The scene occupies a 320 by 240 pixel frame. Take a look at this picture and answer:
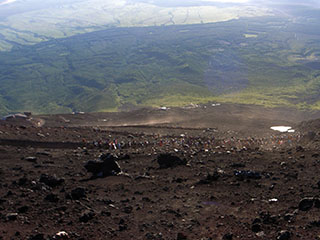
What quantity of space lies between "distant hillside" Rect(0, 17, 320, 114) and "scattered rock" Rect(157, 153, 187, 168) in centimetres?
7201

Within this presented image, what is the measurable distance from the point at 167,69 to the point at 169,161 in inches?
4934

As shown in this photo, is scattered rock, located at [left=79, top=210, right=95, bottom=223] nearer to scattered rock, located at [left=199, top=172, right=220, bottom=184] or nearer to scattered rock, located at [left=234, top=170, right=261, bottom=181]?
scattered rock, located at [left=199, top=172, right=220, bottom=184]

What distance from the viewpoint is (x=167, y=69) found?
A: 143125 millimetres

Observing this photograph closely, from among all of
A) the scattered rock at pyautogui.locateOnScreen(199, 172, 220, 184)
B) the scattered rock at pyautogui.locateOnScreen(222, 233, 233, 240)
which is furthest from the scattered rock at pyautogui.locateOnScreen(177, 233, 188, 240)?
the scattered rock at pyautogui.locateOnScreen(199, 172, 220, 184)

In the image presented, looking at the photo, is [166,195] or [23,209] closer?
[23,209]

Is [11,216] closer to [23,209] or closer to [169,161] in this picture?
[23,209]

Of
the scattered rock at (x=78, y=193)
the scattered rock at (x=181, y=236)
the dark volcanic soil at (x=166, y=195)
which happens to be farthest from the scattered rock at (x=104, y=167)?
the scattered rock at (x=181, y=236)

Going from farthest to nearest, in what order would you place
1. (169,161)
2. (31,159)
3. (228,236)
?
(31,159)
(169,161)
(228,236)

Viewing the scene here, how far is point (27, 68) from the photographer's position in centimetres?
15950

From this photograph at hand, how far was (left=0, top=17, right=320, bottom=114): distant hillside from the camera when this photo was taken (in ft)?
362

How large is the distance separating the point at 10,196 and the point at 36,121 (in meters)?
33.7

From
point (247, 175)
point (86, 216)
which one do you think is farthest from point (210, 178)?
point (86, 216)

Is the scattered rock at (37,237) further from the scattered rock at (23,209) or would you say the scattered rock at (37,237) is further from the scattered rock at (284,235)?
the scattered rock at (284,235)

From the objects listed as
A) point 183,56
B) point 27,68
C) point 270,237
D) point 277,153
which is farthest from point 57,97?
point 270,237
